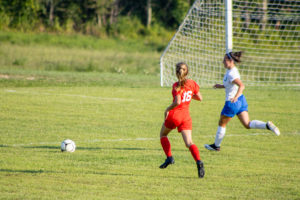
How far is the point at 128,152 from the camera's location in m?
8.74

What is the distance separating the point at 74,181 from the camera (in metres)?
6.53

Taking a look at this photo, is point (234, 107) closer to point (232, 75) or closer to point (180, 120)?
point (232, 75)

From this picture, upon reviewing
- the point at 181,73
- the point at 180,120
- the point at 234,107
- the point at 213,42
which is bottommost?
the point at 213,42

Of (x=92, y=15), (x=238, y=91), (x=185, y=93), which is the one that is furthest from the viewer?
(x=92, y=15)

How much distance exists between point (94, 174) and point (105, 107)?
8402mm

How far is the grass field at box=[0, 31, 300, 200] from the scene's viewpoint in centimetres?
621

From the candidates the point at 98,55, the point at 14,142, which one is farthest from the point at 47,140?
the point at 98,55

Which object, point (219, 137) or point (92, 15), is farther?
point (92, 15)

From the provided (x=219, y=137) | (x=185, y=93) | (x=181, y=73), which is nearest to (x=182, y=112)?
(x=185, y=93)

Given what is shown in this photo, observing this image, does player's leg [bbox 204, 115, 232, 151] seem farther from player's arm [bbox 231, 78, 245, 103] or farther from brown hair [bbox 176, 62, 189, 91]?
brown hair [bbox 176, 62, 189, 91]

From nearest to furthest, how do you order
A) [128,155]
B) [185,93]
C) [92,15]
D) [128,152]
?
1. [185,93]
2. [128,155]
3. [128,152]
4. [92,15]

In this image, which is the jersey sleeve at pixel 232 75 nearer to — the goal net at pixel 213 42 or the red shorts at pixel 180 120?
the red shorts at pixel 180 120

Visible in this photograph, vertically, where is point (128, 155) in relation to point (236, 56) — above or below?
below

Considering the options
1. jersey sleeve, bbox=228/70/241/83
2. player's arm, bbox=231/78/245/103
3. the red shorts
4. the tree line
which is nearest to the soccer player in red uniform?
the red shorts
